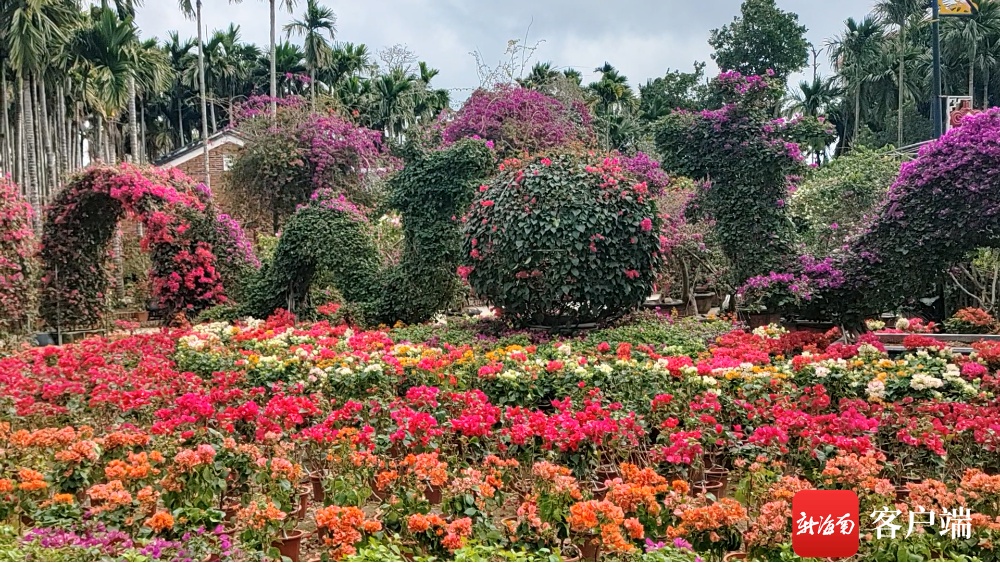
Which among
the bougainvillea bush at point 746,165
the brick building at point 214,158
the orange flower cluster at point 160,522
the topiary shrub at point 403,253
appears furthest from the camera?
the brick building at point 214,158

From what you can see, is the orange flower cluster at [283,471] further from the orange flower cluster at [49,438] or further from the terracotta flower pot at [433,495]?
the orange flower cluster at [49,438]

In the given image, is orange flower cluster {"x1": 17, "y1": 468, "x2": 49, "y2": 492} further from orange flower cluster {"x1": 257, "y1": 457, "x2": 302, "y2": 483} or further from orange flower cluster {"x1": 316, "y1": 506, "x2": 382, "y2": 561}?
orange flower cluster {"x1": 316, "y1": 506, "x2": 382, "y2": 561}

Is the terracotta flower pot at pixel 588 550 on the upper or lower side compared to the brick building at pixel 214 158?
lower

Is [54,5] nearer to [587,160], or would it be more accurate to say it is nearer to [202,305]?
[202,305]

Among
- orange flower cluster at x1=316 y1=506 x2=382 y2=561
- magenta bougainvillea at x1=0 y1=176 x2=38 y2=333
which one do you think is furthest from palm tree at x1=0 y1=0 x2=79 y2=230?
orange flower cluster at x1=316 y1=506 x2=382 y2=561

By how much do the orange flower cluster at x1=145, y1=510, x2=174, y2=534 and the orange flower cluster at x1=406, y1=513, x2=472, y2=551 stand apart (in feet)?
3.09

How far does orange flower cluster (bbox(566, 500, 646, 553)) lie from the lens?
2.96 meters

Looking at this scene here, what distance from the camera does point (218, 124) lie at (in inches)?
1425

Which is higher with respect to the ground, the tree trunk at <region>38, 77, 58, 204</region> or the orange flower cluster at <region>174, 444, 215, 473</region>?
the tree trunk at <region>38, 77, 58, 204</region>

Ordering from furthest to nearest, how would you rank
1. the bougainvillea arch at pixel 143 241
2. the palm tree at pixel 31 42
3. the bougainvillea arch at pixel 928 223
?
the palm tree at pixel 31 42
the bougainvillea arch at pixel 143 241
the bougainvillea arch at pixel 928 223

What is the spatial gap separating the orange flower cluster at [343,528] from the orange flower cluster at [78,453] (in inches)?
52.7

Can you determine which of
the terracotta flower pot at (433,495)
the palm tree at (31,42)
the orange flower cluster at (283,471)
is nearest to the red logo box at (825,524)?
the terracotta flower pot at (433,495)

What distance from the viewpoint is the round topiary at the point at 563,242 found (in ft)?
24.7

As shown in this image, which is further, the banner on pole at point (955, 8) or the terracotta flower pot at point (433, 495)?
the banner on pole at point (955, 8)
